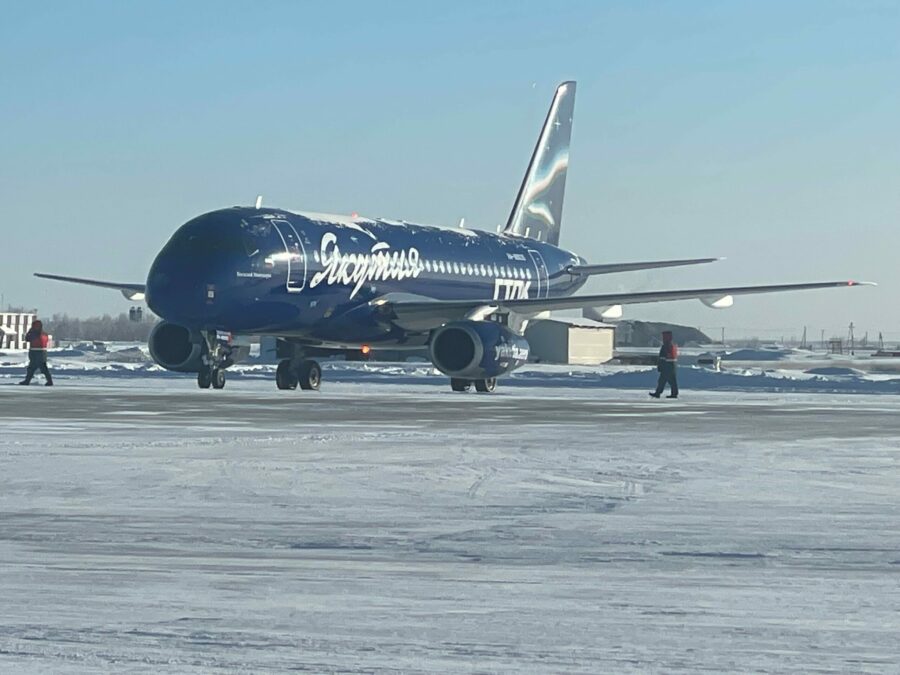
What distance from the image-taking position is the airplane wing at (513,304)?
33.5 metres

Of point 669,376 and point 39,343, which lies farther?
point 39,343

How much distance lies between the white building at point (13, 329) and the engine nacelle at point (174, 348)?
9778cm

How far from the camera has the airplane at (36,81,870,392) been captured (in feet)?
98.4

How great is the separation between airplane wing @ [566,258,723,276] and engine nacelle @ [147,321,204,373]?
37.9 feet

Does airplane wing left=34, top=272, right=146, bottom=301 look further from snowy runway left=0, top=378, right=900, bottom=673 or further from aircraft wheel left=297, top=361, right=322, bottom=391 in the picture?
snowy runway left=0, top=378, right=900, bottom=673

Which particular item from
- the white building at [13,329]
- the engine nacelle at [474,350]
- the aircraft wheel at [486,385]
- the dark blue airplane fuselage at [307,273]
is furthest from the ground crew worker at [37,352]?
the white building at [13,329]

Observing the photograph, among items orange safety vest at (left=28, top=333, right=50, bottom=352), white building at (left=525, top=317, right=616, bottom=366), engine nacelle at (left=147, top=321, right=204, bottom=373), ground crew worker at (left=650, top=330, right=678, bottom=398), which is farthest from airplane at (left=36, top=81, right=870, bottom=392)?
white building at (left=525, top=317, right=616, bottom=366)

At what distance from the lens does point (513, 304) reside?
3422 centimetres

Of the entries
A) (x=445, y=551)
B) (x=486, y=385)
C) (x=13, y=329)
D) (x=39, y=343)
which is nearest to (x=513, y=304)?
(x=486, y=385)

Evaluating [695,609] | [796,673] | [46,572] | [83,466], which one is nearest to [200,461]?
[83,466]

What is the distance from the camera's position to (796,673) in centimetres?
517

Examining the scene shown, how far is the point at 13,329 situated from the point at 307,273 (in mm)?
115979

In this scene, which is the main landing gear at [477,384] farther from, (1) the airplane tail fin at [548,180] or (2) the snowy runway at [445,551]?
(2) the snowy runway at [445,551]

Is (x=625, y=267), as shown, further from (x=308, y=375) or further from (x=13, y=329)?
(x=13, y=329)
